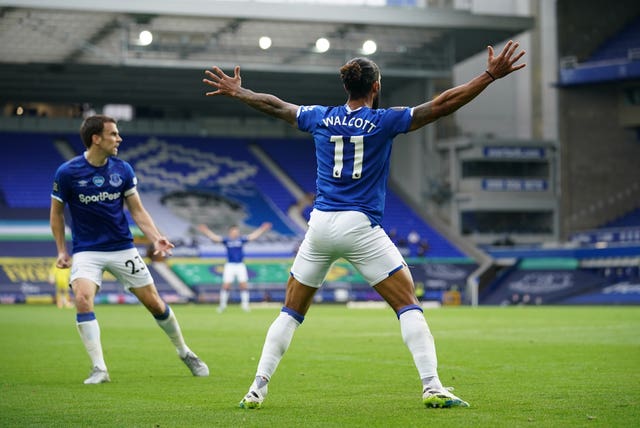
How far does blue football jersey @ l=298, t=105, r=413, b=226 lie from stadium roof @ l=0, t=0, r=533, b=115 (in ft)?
116

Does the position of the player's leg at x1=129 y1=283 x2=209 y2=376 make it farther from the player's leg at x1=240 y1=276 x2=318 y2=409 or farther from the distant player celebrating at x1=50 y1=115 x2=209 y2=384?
the player's leg at x1=240 y1=276 x2=318 y2=409

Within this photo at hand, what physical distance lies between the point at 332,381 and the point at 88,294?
2.60 metres

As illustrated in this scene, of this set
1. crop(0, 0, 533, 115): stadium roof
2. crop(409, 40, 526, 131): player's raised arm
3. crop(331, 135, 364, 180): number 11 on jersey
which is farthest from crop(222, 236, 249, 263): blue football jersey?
crop(409, 40, 526, 131): player's raised arm

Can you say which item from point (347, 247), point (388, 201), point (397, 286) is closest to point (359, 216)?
point (347, 247)

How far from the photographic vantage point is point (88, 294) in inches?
419

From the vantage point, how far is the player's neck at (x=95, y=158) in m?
10.7

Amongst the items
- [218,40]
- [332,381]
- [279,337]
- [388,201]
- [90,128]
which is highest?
[218,40]

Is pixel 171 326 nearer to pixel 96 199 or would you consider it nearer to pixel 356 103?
pixel 96 199

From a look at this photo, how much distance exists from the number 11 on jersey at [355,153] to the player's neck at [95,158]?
141 inches

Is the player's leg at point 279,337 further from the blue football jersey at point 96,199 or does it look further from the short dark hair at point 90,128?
the short dark hair at point 90,128

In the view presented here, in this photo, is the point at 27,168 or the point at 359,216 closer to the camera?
the point at 359,216

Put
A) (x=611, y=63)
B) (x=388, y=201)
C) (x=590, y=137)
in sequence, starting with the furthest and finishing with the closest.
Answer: (x=388, y=201) → (x=590, y=137) → (x=611, y=63)

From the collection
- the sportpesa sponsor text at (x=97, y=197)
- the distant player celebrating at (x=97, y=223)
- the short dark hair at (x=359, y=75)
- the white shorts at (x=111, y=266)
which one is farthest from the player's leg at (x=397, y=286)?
the sportpesa sponsor text at (x=97, y=197)

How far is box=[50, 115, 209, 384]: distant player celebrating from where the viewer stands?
34.8 feet
